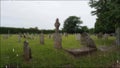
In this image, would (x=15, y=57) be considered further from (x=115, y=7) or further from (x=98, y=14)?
(x=98, y=14)

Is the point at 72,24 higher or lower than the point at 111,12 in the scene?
lower

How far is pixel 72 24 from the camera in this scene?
128m

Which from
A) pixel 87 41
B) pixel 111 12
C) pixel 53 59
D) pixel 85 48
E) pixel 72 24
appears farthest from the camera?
pixel 72 24

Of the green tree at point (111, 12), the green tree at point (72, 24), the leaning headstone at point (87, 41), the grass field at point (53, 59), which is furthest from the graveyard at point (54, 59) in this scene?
the green tree at point (72, 24)

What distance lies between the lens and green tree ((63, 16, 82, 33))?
119119 millimetres

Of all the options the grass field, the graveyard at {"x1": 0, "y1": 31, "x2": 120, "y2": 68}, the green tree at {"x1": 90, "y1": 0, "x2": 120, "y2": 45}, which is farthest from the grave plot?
the green tree at {"x1": 90, "y1": 0, "x2": 120, "y2": 45}

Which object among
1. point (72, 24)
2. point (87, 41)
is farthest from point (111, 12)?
point (72, 24)

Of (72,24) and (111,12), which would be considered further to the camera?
(72,24)

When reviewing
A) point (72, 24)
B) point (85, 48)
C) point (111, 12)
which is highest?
point (111, 12)

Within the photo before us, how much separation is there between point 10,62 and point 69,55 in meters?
7.33

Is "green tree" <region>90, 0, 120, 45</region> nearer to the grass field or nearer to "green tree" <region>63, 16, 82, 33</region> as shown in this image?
the grass field

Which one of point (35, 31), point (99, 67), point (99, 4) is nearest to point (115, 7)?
point (99, 4)

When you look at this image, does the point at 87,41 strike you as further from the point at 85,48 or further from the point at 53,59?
the point at 53,59

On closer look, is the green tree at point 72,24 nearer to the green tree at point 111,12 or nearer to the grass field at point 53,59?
the green tree at point 111,12
